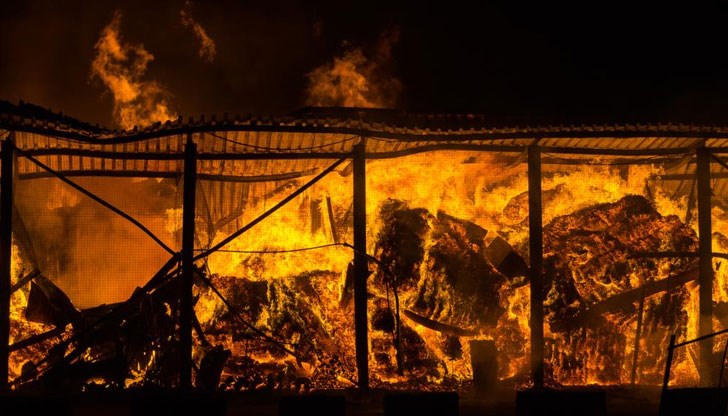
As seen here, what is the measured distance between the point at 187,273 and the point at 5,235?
102 inches

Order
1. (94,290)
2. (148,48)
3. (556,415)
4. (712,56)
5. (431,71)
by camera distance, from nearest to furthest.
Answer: (556,415)
(94,290)
(148,48)
(431,71)
(712,56)

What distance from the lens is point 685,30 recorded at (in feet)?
92.0

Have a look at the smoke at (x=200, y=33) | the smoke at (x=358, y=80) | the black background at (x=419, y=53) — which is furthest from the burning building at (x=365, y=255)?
the smoke at (x=358, y=80)

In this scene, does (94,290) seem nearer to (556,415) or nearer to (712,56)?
(556,415)

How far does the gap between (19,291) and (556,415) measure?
8.55m

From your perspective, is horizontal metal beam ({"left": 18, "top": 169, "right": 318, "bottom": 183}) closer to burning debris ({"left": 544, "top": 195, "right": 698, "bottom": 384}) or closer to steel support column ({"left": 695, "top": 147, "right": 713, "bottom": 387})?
burning debris ({"left": 544, "top": 195, "right": 698, "bottom": 384})

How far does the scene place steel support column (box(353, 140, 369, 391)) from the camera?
10.9 m

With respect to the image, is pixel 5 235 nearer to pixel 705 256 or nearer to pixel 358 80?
pixel 705 256

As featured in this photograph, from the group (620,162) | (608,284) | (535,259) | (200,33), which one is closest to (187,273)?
(535,259)

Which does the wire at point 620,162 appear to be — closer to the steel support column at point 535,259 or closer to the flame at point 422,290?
the flame at point 422,290

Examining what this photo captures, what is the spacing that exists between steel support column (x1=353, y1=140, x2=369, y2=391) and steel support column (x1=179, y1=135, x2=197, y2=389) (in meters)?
2.33

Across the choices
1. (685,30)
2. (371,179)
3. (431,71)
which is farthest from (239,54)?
(685,30)

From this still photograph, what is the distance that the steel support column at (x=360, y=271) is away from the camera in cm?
1086

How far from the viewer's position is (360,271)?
11.0 meters
